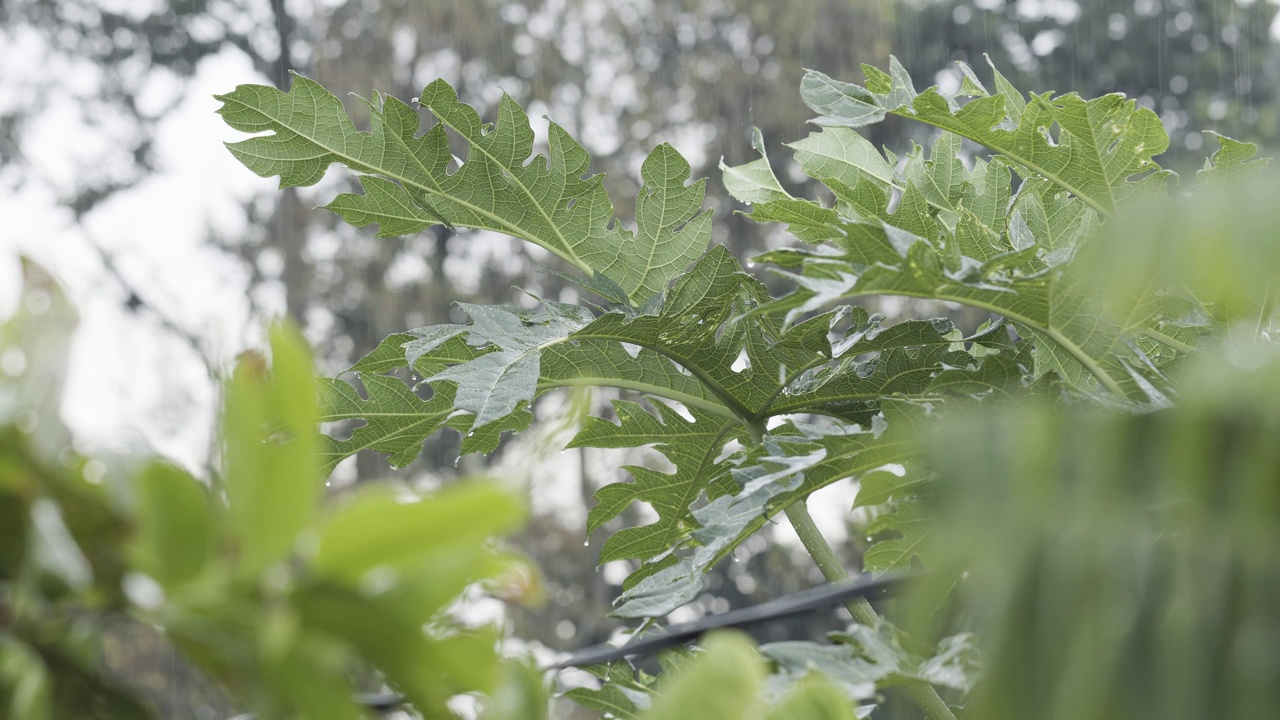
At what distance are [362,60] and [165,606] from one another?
23.8 feet

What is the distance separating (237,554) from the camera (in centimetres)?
23

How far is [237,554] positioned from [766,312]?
45 cm

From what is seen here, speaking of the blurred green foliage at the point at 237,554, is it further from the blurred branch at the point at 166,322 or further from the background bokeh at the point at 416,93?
the background bokeh at the point at 416,93

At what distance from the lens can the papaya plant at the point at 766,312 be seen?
0.69m

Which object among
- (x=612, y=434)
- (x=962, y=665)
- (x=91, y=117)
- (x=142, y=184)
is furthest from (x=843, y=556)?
(x=962, y=665)

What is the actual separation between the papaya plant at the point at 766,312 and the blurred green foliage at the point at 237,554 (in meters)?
0.38

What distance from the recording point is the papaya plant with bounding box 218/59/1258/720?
2.26ft

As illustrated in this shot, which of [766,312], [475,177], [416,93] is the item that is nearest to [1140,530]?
[766,312]

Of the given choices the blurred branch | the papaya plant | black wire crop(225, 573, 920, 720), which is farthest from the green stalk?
the blurred branch

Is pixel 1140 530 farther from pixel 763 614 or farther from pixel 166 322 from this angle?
pixel 166 322

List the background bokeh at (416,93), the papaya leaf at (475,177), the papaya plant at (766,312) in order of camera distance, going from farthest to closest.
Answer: the background bokeh at (416,93)
the papaya leaf at (475,177)
the papaya plant at (766,312)

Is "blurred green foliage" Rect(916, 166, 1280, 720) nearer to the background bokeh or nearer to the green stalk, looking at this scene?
the green stalk

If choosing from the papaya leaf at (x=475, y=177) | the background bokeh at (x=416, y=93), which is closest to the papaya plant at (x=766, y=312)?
the papaya leaf at (x=475, y=177)

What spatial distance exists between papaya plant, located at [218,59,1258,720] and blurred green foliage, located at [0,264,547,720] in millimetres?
Answer: 383
